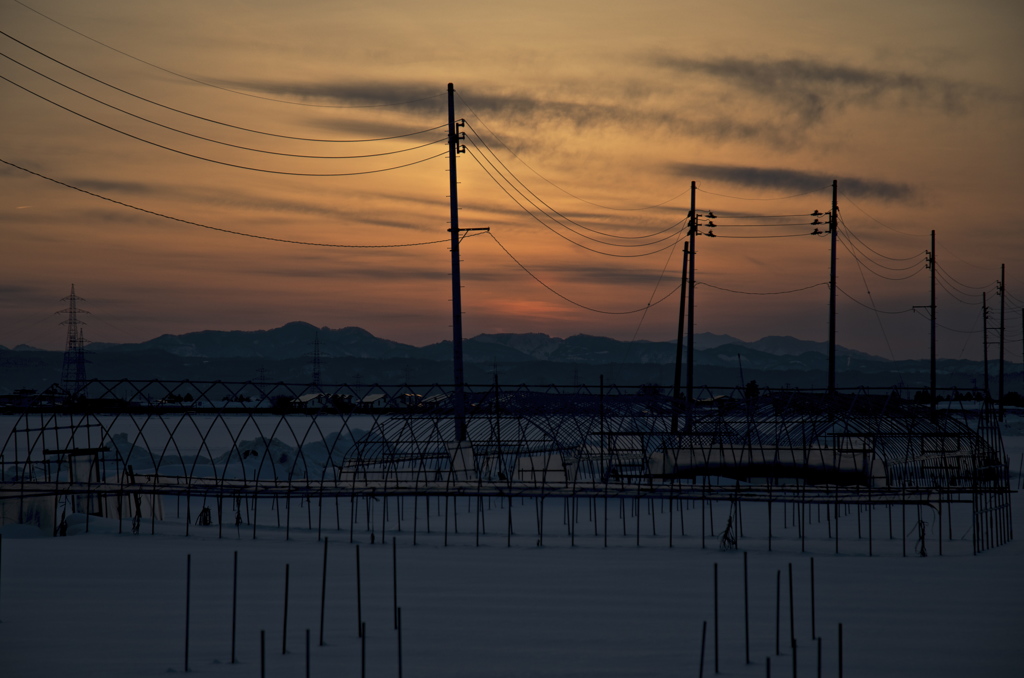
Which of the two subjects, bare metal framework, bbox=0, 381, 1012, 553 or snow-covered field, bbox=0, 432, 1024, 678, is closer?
snow-covered field, bbox=0, 432, 1024, 678

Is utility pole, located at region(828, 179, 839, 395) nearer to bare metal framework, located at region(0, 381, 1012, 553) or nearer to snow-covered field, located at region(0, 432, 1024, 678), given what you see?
bare metal framework, located at region(0, 381, 1012, 553)

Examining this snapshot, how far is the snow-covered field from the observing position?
494 inches

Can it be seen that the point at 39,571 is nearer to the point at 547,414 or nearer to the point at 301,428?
the point at 547,414

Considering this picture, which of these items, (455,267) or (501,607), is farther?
(455,267)

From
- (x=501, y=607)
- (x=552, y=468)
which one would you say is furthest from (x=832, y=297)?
(x=501, y=607)

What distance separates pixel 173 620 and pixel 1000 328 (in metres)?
87.6

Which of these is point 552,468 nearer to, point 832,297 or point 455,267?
point 455,267

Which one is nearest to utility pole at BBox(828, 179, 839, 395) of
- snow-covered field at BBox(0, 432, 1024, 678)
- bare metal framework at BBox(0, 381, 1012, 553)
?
bare metal framework at BBox(0, 381, 1012, 553)

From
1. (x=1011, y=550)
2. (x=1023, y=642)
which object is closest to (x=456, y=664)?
(x=1023, y=642)

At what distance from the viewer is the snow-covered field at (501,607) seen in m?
12.5

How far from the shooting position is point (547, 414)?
1298 inches

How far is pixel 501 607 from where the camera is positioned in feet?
51.5

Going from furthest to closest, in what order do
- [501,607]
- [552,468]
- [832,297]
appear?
[832,297], [552,468], [501,607]

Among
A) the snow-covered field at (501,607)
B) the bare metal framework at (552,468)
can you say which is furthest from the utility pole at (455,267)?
the snow-covered field at (501,607)
